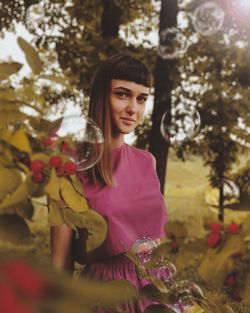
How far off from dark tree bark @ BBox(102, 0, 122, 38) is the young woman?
7201 millimetres

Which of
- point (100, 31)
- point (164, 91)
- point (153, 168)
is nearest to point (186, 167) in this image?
point (100, 31)

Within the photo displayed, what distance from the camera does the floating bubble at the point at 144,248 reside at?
2.27 m

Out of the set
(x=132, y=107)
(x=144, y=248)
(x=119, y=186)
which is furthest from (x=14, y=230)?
(x=132, y=107)

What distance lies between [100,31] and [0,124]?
1029 cm

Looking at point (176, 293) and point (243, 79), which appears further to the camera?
point (243, 79)

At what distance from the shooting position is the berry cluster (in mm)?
976

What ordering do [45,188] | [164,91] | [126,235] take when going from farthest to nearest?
[164,91]
[126,235]
[45,188]

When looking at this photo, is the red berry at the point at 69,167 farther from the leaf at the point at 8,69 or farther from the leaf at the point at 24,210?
the leaf at the point at 8,69

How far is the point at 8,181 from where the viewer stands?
3.23 ft

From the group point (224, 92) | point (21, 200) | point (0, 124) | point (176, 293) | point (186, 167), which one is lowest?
point (186, 167)

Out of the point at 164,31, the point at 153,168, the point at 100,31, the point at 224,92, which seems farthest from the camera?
the point at 100,31

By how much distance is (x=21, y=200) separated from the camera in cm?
100

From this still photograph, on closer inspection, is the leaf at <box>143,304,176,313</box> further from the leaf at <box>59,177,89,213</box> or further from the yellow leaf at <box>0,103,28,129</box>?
the yellow leaf at <box>0,103,28,129</box>

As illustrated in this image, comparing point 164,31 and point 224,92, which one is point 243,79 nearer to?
point 224,92
